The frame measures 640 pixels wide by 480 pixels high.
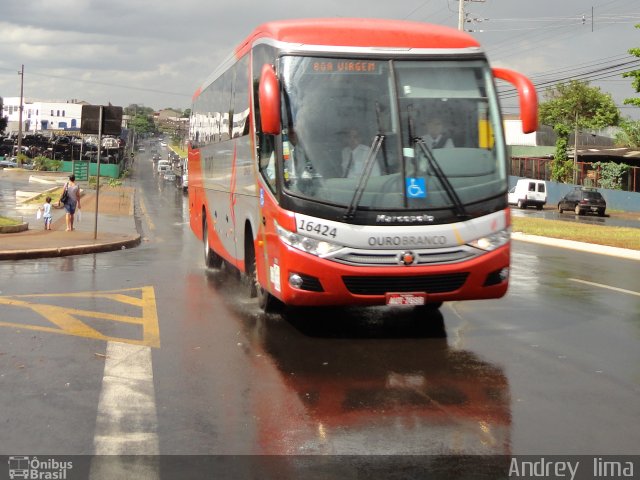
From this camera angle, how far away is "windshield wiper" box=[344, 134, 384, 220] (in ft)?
26.9

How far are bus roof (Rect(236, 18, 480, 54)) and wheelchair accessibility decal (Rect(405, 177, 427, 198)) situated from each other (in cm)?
153

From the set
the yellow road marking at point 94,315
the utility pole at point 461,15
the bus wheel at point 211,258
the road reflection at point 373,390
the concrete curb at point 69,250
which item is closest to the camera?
the road reflection at point 373,390

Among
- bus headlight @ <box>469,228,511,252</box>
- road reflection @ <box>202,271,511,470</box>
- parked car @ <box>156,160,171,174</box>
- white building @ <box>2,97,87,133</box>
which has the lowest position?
road reflection @ <box>202,271,511,470</box>

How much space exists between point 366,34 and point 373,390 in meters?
4.06

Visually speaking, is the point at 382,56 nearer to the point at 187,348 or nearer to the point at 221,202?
the point at 187,348

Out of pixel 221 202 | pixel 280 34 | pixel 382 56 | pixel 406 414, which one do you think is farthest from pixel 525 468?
pixel 221 202

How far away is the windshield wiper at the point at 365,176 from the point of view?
323 inches

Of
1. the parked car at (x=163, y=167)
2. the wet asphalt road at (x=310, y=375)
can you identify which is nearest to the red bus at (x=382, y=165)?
the wet asphalt road at (x=310, y=375)

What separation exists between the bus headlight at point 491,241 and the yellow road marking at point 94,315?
3434mm

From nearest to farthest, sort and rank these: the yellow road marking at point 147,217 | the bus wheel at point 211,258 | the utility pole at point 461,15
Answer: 1. the bus wheel at point 211,258
2. the yellow road marking at point 147,217
3. the utility pole at point 461,15

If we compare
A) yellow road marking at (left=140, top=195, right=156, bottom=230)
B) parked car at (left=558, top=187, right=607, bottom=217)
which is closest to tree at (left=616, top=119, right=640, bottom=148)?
parked car at (left=558, top=187, right=607, bottom=217)

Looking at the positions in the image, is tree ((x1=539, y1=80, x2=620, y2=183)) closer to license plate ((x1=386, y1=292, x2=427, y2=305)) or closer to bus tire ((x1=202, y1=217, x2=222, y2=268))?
bus tire ((x1=202, y1=217, x2=222, y2=268))

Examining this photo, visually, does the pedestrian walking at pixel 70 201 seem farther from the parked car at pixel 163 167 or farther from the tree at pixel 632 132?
the parked car at pixel 163 167

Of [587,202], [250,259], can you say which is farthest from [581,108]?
[250,259]
